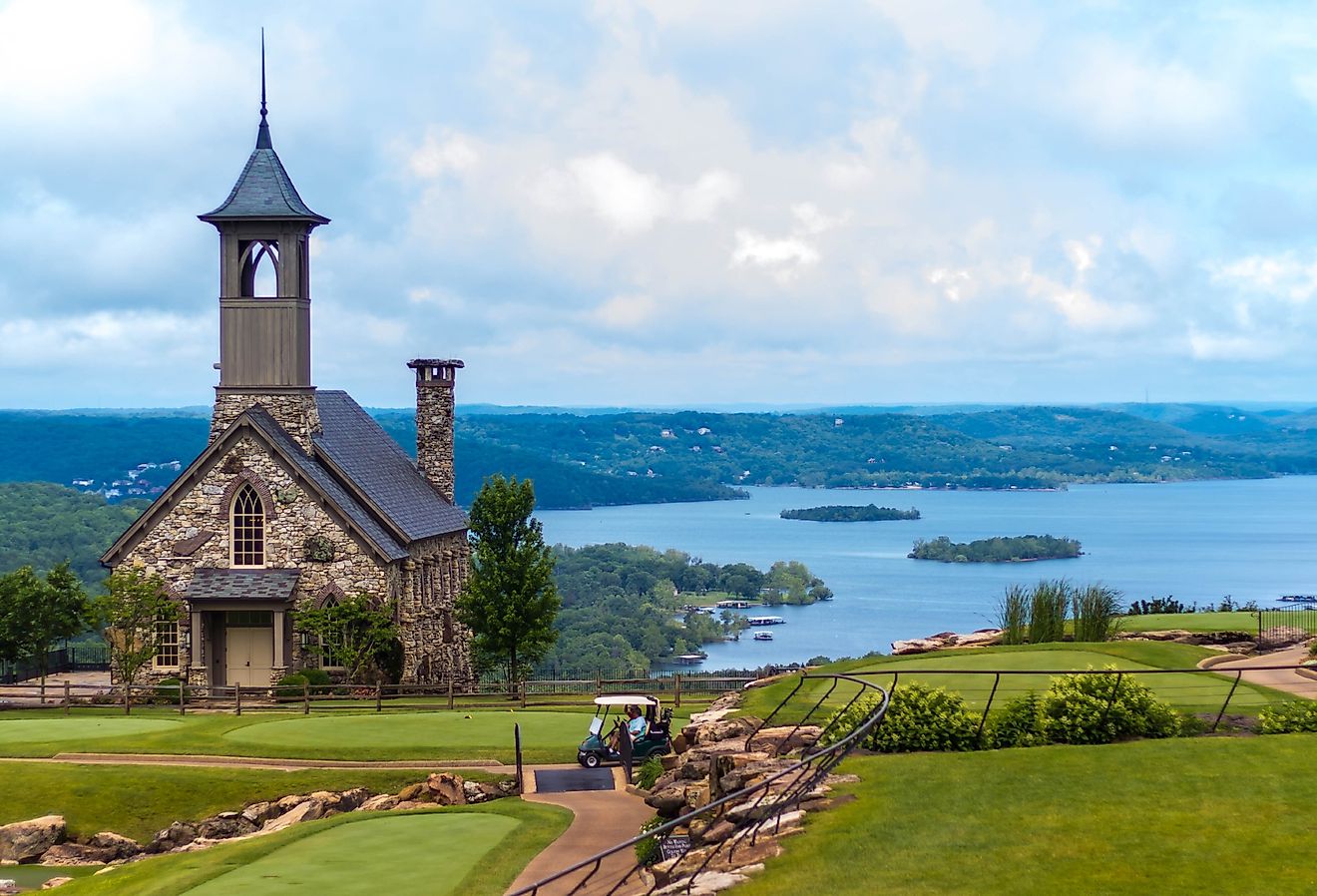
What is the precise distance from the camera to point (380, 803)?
2728 cm

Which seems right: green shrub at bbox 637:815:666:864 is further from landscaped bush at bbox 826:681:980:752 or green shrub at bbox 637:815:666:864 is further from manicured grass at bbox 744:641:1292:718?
manicured grass at bbox 744:641:1292:718

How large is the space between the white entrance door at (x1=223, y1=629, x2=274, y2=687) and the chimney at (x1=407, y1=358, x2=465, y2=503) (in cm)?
1060

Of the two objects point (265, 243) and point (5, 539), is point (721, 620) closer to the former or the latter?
point (5, 539)

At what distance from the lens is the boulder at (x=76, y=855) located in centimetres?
2642

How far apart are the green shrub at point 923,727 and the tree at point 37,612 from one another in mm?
28769

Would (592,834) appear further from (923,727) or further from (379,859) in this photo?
(923,727)

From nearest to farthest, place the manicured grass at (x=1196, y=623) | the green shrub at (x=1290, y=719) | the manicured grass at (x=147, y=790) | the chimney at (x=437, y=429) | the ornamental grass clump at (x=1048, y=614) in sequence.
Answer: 1. the green shrub at (x=1290, y=719)
2. the manicured grass at (x=147, y=790)
3. the ornamental grass clump at (x=1048, y=614)
4. the manicured grass at (x=1196, y=623)
5. the chimney at (x=437, y=429)

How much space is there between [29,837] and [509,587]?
2111 centimetres

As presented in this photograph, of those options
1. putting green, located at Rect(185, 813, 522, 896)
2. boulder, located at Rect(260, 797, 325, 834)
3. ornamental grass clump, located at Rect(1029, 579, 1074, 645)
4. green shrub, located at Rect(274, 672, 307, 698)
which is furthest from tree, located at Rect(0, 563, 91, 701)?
ornamental grass clump, located at Rect(1029, 579, 1074, 645)

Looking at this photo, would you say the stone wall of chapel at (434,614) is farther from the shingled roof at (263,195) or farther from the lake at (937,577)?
the lake at (937,577)

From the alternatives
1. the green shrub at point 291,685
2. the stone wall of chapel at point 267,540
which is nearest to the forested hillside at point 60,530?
the stone wall of chapel at point 267,540

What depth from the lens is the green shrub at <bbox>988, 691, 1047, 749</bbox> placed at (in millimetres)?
21844

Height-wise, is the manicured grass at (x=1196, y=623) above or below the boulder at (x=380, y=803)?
above

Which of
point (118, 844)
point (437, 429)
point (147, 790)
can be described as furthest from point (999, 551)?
point (118, 844)
